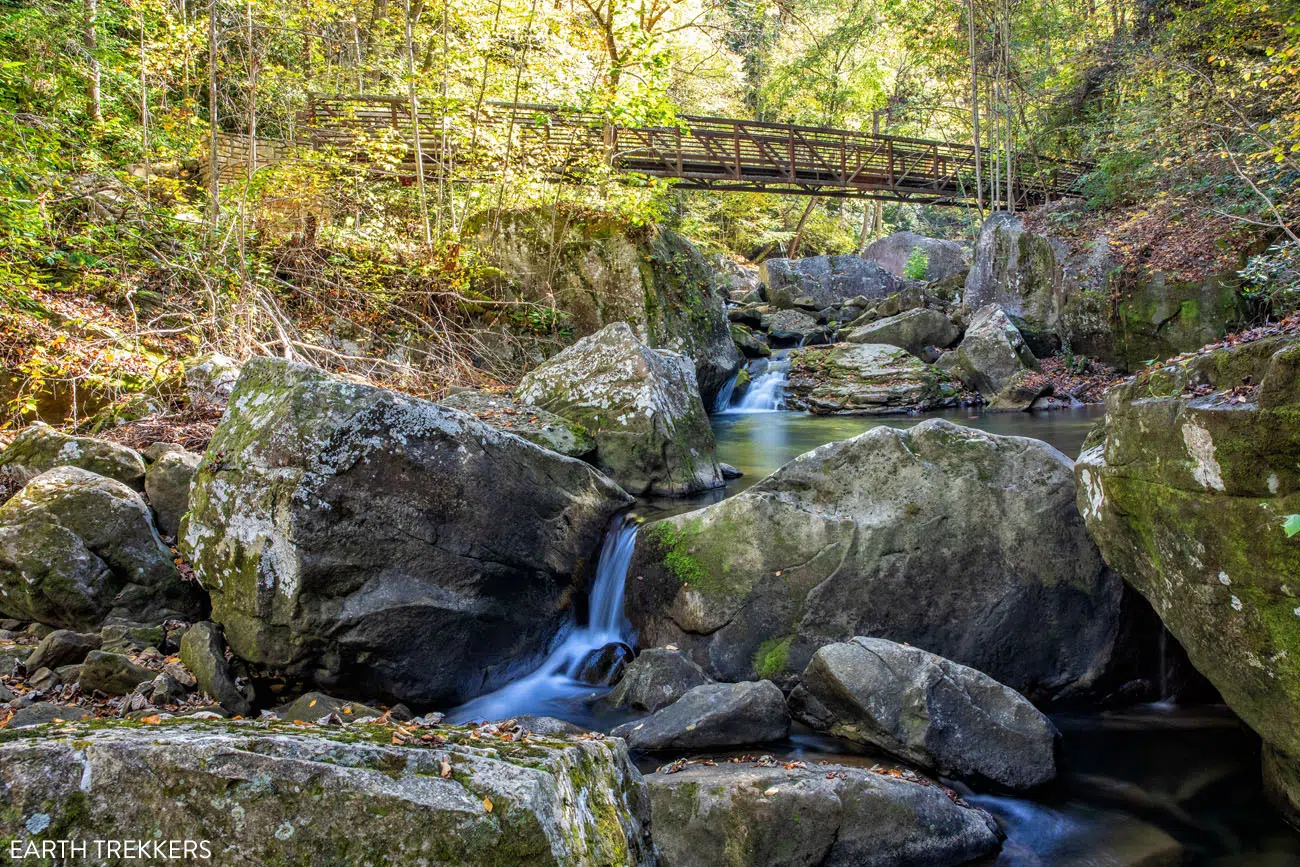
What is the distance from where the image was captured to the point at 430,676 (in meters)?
4.96

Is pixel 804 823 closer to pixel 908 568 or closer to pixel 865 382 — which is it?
pixel 908 568

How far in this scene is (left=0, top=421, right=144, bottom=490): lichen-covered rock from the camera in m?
6.57

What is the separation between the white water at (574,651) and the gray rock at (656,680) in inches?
15.4

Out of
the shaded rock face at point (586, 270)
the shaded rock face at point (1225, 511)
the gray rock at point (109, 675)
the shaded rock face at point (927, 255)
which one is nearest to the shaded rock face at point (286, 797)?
the shaded rock face at point (1225, 511)

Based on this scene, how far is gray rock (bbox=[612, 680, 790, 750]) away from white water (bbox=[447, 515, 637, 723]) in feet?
3.28

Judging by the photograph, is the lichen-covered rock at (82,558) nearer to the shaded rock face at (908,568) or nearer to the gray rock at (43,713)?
the gray rock at (43,713)

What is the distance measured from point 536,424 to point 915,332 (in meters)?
13.1

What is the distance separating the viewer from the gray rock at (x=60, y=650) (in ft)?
15.7

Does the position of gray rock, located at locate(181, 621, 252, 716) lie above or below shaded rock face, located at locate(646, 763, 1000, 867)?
above

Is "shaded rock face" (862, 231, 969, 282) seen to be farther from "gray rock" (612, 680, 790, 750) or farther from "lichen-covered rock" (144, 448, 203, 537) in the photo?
"gray rock" (612, 680, 790, 750)

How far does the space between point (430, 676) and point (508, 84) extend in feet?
34.5

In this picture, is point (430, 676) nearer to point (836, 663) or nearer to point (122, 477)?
point (836, 663)

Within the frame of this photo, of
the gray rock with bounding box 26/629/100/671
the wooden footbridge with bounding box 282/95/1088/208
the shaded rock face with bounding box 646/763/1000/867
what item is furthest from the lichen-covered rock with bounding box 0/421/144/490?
the wooden footbridge with bounding box 282/95/1088/208

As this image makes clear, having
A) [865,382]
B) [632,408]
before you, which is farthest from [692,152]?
[632,408]
